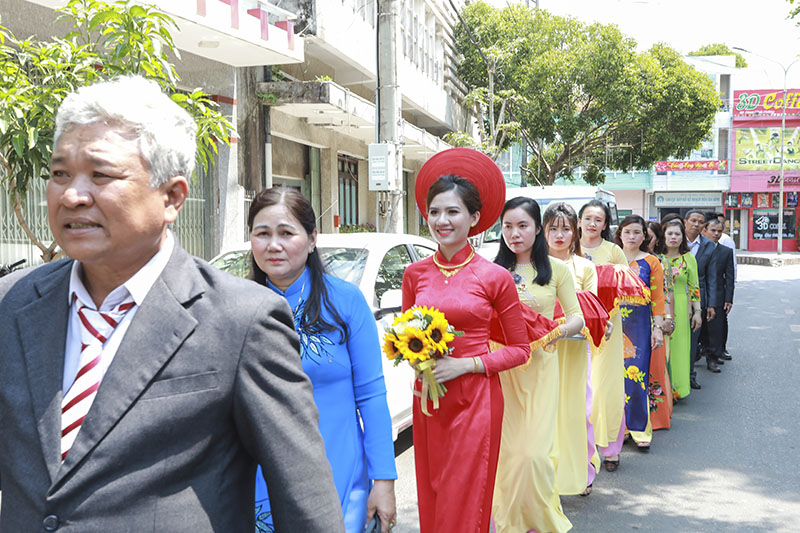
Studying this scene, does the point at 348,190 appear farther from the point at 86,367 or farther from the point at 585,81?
the point at 86,367

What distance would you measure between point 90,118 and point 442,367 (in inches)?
85.8

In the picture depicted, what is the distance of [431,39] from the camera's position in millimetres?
23422

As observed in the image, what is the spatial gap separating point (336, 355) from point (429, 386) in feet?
2.90

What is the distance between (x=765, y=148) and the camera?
140ft

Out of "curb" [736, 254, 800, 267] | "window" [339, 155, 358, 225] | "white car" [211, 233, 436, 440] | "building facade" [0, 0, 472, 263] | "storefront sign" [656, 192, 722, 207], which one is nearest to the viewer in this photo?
"white car" [211, 233, 436, 440]

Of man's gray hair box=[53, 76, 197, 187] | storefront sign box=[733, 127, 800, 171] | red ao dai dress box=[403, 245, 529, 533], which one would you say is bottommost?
red ao dai dress box=[403, 245, 529, 533]

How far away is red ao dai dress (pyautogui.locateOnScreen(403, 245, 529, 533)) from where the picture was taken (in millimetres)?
3338

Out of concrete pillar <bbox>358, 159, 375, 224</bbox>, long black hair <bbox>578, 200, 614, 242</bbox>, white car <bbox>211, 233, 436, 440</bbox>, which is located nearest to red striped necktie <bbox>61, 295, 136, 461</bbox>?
white car <bbox>211, 233, 436, 440</bbox>

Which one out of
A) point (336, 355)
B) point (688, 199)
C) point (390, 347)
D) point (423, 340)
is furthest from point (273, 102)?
point (688, 199)

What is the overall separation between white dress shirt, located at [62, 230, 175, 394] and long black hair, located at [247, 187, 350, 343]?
3.47 ft

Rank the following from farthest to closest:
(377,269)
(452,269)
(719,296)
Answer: (719,296), (377,269), (452,269)

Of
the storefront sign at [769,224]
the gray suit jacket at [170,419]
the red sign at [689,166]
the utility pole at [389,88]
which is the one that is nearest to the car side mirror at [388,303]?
the gray suit jacket at [170,419]

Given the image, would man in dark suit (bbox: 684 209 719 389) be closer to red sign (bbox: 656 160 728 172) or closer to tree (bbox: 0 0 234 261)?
tree (bbox: 0 0 234 261)

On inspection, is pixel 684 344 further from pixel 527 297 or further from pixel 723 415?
pixel 527 297
